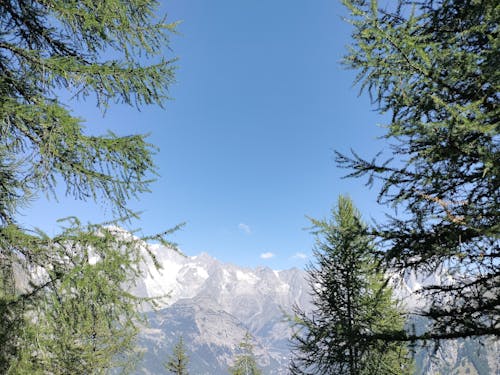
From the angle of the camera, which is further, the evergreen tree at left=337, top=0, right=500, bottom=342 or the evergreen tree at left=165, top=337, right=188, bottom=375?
the evergreen tree at left=165, top=337, right=188, bottom=375

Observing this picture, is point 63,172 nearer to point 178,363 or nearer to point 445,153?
point 445,153

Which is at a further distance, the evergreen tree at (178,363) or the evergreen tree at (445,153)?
the evergreen tree at (178,363)

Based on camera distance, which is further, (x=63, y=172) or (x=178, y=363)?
(x=178, y=363)

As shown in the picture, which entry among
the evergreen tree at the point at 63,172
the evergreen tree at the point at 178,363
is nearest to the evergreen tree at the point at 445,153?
the evergreen tree at the point at 63,172

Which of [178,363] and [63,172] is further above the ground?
[63,172]

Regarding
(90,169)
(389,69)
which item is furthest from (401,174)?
(90,169)

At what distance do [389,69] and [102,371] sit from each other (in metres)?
12.1

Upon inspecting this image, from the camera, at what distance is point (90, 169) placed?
14.2 ft

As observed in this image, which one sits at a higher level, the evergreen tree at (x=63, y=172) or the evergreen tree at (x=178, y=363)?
the evergreen tree at (x=63, y=172)

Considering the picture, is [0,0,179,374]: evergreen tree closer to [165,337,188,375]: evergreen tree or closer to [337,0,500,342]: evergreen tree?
[337,0,500,342]: evergreen tree

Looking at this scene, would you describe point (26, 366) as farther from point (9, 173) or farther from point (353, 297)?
point (353, 297)

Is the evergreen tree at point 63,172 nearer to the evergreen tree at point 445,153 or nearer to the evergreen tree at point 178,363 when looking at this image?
the evergreen tree at point 445,153

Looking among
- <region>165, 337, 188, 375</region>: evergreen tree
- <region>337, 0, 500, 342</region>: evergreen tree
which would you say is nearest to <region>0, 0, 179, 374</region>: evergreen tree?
<region>337, 0, 500, 342</region>: evergreen tree

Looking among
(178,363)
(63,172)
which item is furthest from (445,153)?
(178,363)
